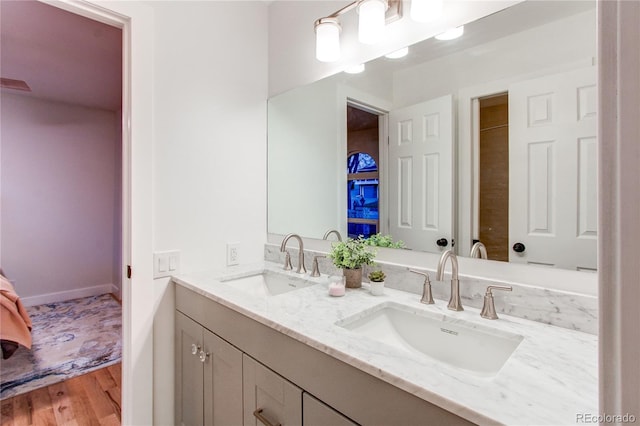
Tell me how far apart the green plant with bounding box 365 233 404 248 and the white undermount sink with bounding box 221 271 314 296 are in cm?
36

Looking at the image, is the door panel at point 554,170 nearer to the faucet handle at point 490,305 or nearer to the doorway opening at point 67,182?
the faucet handle at point 490,305

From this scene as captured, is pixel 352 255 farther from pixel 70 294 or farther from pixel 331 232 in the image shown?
pixel 70 294

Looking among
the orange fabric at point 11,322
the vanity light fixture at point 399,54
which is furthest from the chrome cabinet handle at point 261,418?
the orange fabric at point 11,322

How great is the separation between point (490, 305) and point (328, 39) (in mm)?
1273

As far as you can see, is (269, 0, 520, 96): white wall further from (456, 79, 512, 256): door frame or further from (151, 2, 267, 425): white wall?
(456, 79, 512, 256): door frame

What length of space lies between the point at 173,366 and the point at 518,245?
154 centimetres

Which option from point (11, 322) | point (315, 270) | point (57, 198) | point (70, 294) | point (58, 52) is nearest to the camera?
point (315, 270)

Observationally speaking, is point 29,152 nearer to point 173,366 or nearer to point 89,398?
point 89,398

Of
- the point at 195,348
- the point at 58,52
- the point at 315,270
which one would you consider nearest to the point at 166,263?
the point at 195,348

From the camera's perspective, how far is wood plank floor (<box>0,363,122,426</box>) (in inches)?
67.4

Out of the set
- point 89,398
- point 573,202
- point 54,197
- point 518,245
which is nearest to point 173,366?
point 89,398

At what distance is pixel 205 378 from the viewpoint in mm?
1281

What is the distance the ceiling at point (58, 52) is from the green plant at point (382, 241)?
2169mm

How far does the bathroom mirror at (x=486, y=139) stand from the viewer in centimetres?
92
